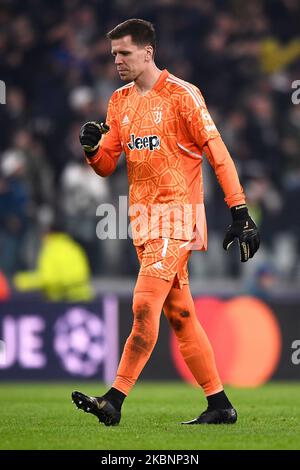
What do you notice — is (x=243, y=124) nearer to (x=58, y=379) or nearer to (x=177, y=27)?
(x=177, y=27)

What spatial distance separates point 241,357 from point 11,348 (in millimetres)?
2630

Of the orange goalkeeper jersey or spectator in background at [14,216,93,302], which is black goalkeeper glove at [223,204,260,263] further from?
spectator in background at [14,216,93,302]

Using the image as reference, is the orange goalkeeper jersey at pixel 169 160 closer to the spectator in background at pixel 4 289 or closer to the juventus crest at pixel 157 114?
the juventus crest at pixel 157 114

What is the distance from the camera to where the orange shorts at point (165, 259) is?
7039 millimetres

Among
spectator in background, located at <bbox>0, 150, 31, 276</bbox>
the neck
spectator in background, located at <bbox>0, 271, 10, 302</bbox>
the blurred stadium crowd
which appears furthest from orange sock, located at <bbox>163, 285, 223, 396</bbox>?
spectator in background, located at <bbox>0, 150, 31, 276</bbox>

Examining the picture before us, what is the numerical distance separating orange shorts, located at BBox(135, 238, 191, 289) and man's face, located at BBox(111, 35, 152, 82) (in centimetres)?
108

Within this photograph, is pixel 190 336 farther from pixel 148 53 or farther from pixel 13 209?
pixel 13 209

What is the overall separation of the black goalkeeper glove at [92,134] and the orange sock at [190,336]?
41.6 inches

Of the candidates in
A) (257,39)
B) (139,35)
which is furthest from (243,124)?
(139,35)

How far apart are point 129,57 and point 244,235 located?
4.46 feet

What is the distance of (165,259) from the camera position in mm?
7066

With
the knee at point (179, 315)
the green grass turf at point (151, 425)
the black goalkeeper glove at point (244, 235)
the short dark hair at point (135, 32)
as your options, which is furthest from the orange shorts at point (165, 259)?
the short dark hair at point (135, 32)

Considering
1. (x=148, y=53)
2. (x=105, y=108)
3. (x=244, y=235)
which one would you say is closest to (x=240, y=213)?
(x=244, y=235)

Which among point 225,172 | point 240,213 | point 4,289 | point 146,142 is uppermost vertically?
point 146,142
